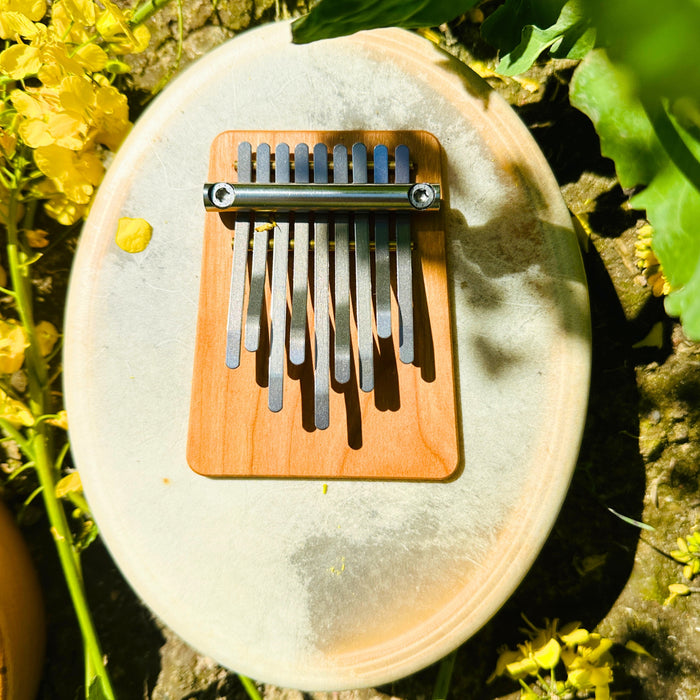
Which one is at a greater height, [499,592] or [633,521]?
[633,521]

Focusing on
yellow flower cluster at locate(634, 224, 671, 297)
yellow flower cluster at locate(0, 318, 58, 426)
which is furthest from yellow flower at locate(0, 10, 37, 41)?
yellow flower cluster at locate(634, 224, 671, 297)

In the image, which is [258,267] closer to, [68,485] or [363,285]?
[363,285]

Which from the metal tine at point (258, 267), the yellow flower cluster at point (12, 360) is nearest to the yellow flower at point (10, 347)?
the yellow flower cluster at point (12, 360)

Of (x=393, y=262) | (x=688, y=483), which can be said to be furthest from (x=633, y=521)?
(x=393, y=262)

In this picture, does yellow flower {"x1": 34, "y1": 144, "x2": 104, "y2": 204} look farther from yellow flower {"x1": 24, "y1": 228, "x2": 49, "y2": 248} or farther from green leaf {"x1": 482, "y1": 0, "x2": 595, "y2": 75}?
green leaf {"x1": 482, "y1": 0, "x2": 595, "y2": 75}

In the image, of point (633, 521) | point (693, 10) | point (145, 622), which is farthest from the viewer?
point (145, 622)

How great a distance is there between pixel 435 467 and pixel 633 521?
2.54ft

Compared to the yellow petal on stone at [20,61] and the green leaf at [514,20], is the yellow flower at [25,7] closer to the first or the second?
the yellow petal on stone at [20,61]

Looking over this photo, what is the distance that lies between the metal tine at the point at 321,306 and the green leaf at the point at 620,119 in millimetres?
427

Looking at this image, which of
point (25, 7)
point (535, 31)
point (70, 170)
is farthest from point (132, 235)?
point (535, 31)

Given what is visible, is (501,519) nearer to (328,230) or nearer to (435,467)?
(435,467)

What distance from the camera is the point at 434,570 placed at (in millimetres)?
978

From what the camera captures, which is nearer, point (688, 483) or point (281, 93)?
point (281, 93)

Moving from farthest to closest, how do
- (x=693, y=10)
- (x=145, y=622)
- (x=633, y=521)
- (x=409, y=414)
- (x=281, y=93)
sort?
(x=145, y=622), (x=633, y=521), (x=281, y=93), (x=409, y=414), (x=693, y=10)
